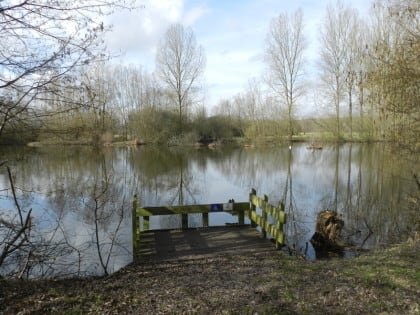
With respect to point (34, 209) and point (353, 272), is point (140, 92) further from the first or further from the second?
point (353, 272)

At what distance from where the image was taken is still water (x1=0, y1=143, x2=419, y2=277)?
881cm

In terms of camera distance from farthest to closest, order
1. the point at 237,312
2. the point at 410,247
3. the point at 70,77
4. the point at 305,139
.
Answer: the point at 305,139
the point at 410,247
the point at 70,77
the point at 237,312

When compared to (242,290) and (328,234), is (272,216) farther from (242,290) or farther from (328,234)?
(242,290)

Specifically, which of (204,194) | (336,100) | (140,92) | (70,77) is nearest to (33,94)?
(70,77)

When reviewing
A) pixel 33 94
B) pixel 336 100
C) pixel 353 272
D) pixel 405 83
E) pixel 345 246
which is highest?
pixel 336 100

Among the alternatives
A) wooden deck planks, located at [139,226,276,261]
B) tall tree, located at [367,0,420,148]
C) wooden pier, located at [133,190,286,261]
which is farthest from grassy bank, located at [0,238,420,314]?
tall tree, located at [367,0,420,148]

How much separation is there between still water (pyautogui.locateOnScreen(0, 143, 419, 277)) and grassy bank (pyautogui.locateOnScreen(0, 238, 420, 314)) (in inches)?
45.2

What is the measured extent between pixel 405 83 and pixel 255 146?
39450 millimetres

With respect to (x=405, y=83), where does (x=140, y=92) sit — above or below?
above

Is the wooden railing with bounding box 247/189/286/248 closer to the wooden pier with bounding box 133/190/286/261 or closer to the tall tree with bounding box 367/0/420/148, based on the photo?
the wooden pier with bounding box 133/190/286/261

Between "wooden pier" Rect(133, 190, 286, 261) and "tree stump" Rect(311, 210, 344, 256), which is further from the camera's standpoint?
"tree stump" Rect(311, 210, 344, 256)

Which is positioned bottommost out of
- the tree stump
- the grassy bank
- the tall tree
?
the tree stump

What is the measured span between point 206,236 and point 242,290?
4.47 metres

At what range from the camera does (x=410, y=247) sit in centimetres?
806
